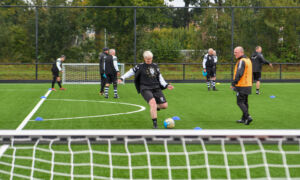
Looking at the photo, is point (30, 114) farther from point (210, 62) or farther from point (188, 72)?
point (188, 72)

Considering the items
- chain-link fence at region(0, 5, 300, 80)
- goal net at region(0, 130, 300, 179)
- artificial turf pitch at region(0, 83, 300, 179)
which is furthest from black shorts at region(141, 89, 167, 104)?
chain-link fence at region(0, 5, 300, 80)

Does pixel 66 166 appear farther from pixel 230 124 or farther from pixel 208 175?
pixel 230 124

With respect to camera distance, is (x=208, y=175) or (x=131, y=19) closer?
(x=208, y=175)

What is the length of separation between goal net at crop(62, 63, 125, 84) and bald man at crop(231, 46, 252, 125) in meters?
15.5

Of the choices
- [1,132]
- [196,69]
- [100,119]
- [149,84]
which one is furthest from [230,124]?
[196,69]

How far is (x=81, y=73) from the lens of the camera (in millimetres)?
25094

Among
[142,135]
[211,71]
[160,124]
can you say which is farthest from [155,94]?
[211,71]

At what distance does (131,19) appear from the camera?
86.8 feet

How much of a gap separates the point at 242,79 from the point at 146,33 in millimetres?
16668

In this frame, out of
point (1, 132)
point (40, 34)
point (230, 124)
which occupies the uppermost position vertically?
point (40, 34)

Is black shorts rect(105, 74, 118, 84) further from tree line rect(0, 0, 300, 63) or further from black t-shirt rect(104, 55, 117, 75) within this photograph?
tree line rect(0, 0, 300, 63)

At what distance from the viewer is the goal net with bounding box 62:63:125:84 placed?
2495cm

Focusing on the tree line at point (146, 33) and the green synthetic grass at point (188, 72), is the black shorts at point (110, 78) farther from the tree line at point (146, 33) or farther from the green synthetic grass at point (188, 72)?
the tree line at point (146, 33)

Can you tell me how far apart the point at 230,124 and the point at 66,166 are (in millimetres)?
4963
